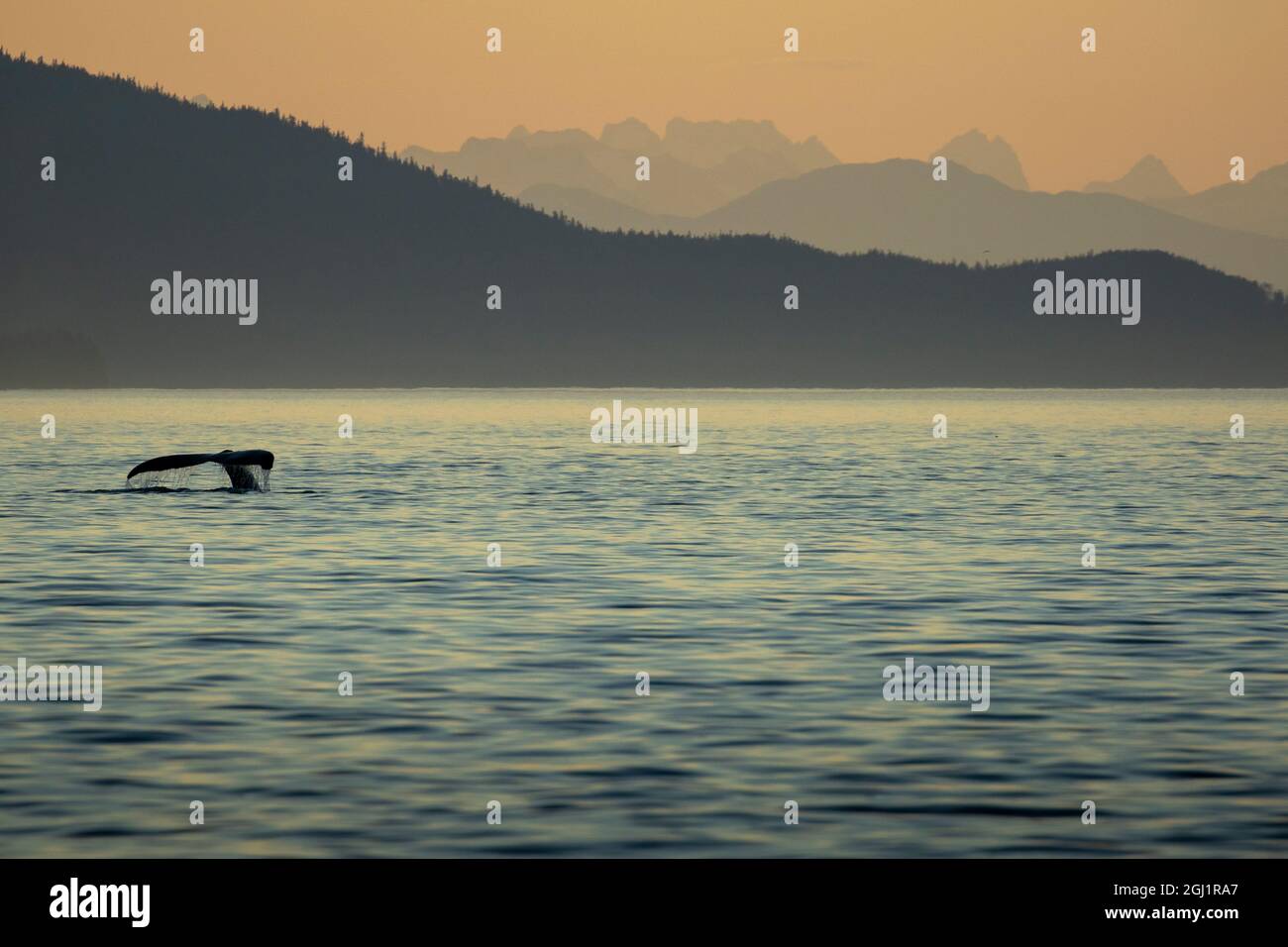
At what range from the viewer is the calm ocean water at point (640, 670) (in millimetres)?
16359

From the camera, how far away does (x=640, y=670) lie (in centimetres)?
2447

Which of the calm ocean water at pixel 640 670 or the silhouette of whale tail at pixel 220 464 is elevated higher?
the silhouette of whale tail at pixel 220 464

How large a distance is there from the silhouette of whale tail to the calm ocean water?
4.58ft

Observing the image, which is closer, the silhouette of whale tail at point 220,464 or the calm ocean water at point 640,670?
the calm ocean water at point 640,670

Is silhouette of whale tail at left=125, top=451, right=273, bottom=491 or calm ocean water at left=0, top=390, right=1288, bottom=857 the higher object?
silhouette of whale tail at left=125, top=451, right=273, bottom=491

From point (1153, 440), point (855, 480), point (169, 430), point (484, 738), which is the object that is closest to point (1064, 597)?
point (484, 738)

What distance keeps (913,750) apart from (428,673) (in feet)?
23.0

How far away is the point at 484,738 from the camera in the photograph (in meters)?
19.7

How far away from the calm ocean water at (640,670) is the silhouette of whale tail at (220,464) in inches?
55.0

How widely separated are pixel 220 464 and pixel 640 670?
34.4m

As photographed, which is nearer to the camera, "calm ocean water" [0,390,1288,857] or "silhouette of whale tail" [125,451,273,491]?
"calm ocean water" [0,390,1288,857]

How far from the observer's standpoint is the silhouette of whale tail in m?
47.5

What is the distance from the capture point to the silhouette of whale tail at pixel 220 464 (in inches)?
1872
